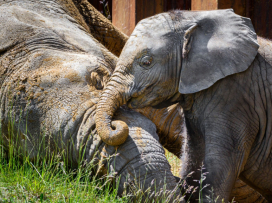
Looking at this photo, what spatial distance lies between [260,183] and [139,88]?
1318 mm

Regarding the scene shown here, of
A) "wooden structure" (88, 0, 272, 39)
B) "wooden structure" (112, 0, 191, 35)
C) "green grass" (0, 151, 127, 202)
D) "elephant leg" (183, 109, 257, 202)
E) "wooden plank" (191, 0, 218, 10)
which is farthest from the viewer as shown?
"wooden structure" (112, 0, 191, 35)

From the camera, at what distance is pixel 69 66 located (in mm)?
3623

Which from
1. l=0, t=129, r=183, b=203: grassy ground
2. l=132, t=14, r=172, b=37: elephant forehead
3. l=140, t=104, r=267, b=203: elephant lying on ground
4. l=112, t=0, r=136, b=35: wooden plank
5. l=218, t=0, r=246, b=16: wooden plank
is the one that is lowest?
l=140, t=104, r=267, b=203: elephant lying on ground

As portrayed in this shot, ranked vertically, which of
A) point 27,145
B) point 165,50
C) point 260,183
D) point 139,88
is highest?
point 165,50

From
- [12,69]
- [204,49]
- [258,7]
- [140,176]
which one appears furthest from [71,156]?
[258,7]

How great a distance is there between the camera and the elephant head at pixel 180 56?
346 cm

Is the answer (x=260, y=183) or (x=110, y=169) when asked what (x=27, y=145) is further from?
(x=260, y=183)

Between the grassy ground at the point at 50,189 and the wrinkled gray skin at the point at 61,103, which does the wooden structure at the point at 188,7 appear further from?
the grassy ground at the point at 50,189

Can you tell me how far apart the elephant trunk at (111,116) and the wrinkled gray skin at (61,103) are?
11cm

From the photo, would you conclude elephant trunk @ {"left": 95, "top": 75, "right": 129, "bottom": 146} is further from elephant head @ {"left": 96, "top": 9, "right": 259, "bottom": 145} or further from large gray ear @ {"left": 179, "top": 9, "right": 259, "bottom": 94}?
large gray ear @ {"left": 179, "top": 9, "right": 259, "bottom": 94}

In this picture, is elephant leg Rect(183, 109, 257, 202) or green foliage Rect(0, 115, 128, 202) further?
elephant leg Rect(183, 109, 257, 202)

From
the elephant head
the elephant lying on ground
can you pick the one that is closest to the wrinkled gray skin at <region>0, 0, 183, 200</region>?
the elephant head

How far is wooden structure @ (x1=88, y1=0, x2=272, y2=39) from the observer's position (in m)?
5.94

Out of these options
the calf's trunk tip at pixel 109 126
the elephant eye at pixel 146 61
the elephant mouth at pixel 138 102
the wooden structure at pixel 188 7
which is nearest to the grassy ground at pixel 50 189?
the calf's trunk tip at pixel 109 126
